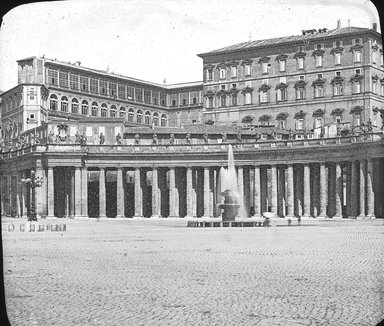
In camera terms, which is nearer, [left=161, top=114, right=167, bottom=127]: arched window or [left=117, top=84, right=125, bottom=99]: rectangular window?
[left=117, top=84, right=125, bottom=99]: rectangular window

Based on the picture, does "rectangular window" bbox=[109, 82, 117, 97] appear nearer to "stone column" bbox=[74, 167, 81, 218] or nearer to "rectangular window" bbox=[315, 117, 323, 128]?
"stone column" bbox=[74, 167, 81, 218]

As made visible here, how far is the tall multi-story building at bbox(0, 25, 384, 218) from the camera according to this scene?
93750 millimetres

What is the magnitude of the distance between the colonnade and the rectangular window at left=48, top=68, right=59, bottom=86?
54.0 feet

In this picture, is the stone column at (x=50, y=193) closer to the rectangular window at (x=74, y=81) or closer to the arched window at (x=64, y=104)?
the rectangular window at (x=74, y=81)

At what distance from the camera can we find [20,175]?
103188 mm

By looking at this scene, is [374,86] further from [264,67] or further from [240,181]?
[240,181]

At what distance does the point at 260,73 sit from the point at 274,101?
5.33m

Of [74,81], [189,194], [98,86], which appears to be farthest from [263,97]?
[74,81]

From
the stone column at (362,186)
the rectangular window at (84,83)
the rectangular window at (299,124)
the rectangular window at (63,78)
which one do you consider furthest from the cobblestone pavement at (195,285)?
the rectangular window at (84,83)

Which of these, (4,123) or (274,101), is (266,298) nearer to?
(4,123)

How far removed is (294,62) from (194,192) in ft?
92.2

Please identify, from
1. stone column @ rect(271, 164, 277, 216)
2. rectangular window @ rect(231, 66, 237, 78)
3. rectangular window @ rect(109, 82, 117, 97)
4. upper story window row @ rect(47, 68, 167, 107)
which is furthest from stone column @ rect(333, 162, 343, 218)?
rectangular window @ rect(109, 82, 117, 97)

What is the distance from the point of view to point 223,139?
10794 cm

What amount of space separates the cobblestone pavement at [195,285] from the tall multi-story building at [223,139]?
4814cm
